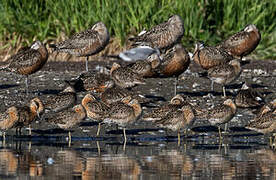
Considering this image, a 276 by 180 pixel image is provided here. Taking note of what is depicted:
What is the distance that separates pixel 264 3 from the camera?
21375 mm

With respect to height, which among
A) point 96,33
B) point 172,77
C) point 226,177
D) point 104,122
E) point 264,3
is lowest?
point 226,177

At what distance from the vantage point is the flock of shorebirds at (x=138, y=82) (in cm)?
1298

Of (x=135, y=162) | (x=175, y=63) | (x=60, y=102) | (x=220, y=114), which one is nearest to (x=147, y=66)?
(x=175, y=63)

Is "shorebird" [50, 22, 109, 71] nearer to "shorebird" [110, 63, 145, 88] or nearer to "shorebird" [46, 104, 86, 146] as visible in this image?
"shorebird" [110, 63, 145, 88]

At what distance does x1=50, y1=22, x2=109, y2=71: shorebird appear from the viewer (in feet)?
60.7

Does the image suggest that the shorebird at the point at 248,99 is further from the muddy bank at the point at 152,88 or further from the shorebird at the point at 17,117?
the shorebird at the point at 17,117

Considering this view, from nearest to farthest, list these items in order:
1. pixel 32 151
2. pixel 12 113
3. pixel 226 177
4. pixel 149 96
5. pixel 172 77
→ 1. pixel 226 177
2. pixel 32 151
3. pixel 12 113
4. pixel 149 96
5. pixel 172 77

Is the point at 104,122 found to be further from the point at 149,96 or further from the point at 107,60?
the point at 107,60

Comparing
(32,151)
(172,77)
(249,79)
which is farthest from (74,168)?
(249,79)

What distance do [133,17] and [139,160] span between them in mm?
10583

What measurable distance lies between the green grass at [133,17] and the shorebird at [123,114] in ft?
25.6

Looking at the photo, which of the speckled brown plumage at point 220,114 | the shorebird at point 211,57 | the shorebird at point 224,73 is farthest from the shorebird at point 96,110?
the shorebird at point 211,57

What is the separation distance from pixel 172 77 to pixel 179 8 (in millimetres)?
3733

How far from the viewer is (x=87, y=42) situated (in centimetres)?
1850
